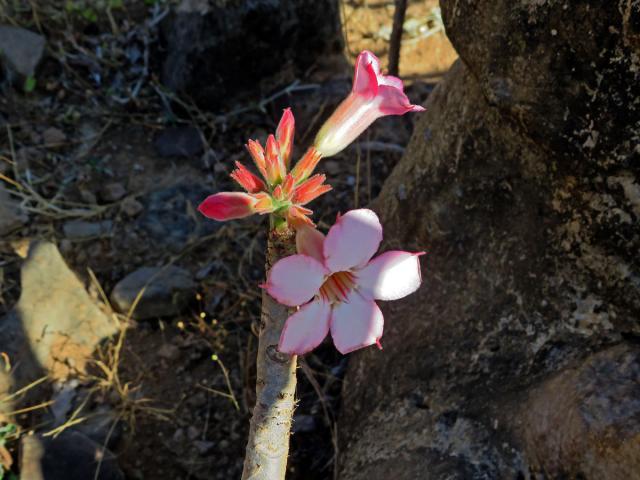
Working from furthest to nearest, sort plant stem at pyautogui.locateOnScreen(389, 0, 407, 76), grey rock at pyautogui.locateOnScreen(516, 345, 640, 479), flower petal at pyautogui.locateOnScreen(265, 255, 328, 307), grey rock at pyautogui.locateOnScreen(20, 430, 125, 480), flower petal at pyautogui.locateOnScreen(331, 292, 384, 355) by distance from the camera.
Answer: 1. plant stem at pyautogui.locateOnScreen(389, 0, 407, 76)
2. grey rock at pyautogui.locateOnScreen(20, 430, 125, 480)
3. grey rock at pyautogui.locateOnScreen(516, 345, 640, 479)
4. flower petal at pyautogui.locateOnScreen(331, 292, 384, 355)
5. flower petal at pyautogui.locateOnScreen(265, 255, 328, 307)

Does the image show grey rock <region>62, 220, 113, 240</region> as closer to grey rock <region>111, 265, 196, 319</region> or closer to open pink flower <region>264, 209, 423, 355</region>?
grey rock <region>111, 265, 196, 319</region>

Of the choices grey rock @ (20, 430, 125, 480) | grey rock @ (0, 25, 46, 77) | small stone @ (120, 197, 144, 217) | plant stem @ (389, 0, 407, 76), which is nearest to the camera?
grey rock @ (20, 430, 125, 480)

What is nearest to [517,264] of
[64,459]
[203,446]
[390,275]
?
[390,275]

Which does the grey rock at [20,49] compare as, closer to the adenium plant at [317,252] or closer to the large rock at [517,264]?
the large rock at [517,264]

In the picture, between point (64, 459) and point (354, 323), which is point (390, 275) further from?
point (64, 459)

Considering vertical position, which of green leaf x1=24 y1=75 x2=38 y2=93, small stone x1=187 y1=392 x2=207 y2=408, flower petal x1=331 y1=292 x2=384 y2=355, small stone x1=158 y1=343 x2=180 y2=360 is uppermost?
flower petal x1=331 y1=292 x2=384 y2=355

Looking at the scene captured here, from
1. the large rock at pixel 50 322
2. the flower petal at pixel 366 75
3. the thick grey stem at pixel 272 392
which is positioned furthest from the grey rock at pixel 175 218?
the flower petal at pixel 366 75

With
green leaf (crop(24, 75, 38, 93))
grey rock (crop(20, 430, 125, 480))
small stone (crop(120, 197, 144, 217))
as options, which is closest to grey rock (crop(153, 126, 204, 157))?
small stone (crop(120, 197, 144, 217))
